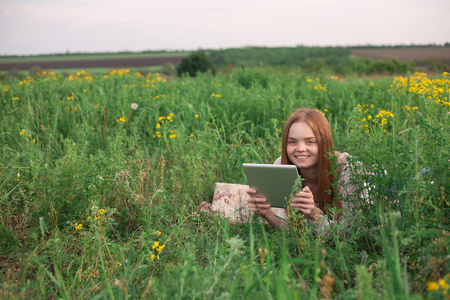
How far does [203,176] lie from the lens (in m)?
3.88

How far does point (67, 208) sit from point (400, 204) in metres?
2.39

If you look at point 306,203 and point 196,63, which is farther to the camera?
point 196,63

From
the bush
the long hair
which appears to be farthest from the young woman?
the bush

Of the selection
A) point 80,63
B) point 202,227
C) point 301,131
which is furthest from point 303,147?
point 80,63

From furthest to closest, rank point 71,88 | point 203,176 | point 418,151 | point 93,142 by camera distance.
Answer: point 71,88
point 93,142
point 203,176
point 418,151

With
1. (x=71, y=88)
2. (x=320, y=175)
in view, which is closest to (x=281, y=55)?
A: (x=71, y=88)

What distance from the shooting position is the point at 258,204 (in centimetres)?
288

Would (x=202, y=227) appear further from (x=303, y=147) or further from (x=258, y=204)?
(x=303, y=147)

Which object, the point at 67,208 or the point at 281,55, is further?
the point at 281,55

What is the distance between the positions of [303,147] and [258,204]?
1.87 feet

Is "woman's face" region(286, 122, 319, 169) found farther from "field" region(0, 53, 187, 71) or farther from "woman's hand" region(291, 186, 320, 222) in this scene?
"field" region(0, 53, 187, 71)

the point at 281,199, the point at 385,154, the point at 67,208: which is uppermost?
the point at 385,154

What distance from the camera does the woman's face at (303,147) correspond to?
10.1ft

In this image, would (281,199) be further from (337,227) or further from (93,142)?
(93,142)
